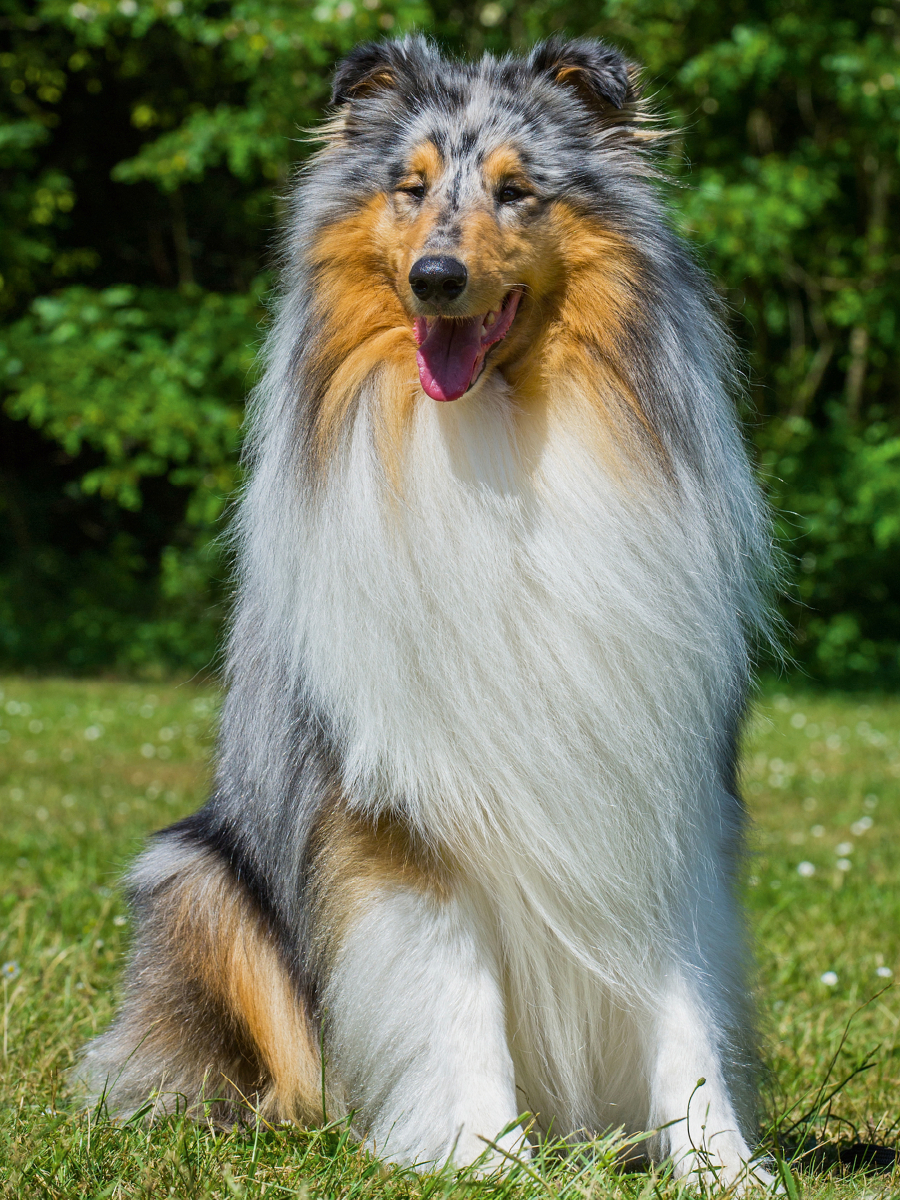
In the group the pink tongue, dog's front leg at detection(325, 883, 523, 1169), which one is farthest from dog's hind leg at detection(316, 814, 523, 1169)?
the pink tongue

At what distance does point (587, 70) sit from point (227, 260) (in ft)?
43.3

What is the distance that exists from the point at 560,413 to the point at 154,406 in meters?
10.4

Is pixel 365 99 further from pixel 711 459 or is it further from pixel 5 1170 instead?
pixel 5 1170

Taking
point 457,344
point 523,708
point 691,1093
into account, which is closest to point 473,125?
point 457,344

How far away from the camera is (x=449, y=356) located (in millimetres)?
2568

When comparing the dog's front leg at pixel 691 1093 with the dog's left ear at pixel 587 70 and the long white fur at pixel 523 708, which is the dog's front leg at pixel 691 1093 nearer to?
the long white fur at pixel 523 708

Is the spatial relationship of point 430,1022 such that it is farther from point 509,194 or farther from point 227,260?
point 227,260

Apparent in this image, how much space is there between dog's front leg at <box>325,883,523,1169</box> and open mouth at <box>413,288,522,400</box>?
3.41 ft

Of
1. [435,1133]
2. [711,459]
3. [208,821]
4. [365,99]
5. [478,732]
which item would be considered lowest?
[435,1133]

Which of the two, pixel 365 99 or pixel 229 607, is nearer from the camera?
pixel 365 99

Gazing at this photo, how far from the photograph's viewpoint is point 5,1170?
234 centimetres

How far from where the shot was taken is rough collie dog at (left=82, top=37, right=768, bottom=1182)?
2.49m

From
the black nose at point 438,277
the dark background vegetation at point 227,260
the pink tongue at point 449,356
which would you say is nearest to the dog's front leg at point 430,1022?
the pink tongue at point 449,356

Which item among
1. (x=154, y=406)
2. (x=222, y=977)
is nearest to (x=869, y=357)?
(x=154, y=406)
